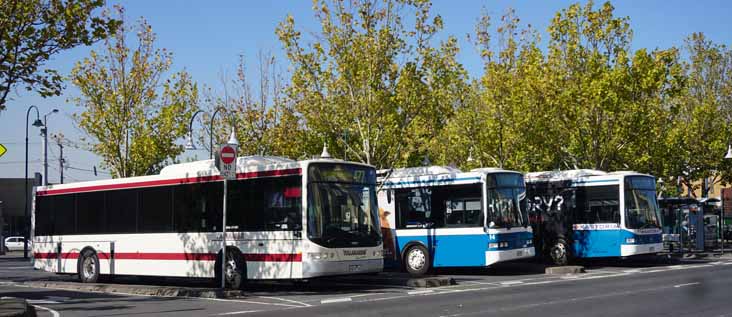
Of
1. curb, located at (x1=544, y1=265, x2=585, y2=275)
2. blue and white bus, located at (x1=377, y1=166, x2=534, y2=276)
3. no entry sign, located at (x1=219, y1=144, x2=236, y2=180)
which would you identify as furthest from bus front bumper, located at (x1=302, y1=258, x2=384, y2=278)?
curb, located at (x1=544, y1=265, x2=585, y2=275)

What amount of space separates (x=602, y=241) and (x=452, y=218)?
249 inches

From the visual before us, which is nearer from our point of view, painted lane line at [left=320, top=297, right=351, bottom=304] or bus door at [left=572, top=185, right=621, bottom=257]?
painted lane line at [left=320, top=297, right=351, bottom=304]

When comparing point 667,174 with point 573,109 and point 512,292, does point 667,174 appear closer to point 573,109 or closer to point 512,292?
point 573,109

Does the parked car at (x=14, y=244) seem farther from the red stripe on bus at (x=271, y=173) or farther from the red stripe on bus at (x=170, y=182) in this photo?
the red stripe on bus at (x=271, y=173)

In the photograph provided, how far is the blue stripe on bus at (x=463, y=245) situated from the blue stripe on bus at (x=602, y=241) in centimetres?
397

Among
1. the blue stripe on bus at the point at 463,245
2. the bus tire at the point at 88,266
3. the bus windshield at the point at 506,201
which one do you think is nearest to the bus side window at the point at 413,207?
the blue stripe on bus at the point at 463,245

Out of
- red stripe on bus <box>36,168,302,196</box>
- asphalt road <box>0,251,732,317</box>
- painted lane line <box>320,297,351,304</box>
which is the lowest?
painted lane line <box>320,297,351,304</box>

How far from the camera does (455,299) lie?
1766 centimetres

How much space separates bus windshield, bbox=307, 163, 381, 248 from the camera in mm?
19203

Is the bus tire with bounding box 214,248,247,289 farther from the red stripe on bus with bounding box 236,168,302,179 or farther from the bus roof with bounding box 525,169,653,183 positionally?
the bus roof with bounding box 525,169,653,183

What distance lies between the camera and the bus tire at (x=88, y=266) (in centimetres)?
2377

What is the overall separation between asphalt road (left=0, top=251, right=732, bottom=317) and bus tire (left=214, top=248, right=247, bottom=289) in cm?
41

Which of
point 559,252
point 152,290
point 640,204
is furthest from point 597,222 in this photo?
point 152,290

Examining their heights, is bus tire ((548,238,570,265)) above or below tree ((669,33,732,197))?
below
